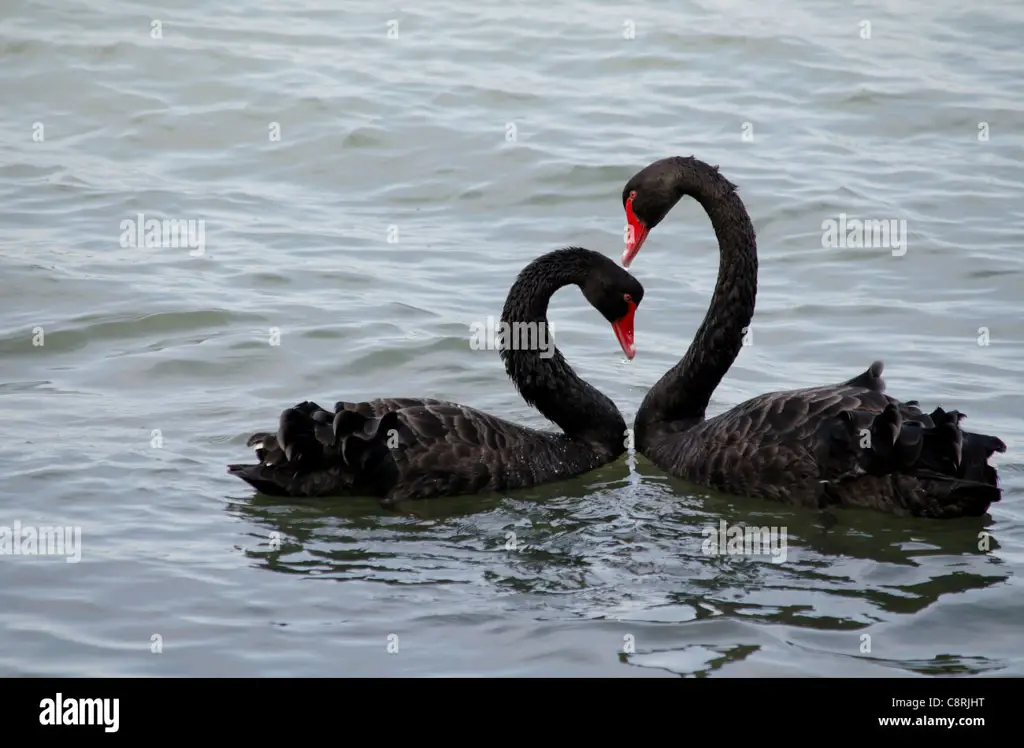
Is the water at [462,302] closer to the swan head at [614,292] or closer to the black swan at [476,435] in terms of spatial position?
the black swan at [476,435]

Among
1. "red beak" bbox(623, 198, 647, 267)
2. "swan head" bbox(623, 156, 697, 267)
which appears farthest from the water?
"swan head" bbox(623, 156, 697, 267)

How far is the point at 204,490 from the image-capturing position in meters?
8.02


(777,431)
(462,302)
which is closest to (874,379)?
(777,431)

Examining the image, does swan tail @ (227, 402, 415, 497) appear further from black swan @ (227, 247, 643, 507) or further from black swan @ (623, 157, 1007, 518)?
black swan @ (623, 157, 1007, 518)

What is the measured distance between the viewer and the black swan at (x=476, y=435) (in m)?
7.65

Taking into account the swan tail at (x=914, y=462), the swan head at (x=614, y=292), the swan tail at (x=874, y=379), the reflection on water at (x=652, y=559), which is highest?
the swan head at (x=614, y=292)

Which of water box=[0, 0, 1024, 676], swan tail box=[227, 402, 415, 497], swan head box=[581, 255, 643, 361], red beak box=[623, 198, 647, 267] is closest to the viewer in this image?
water box=[0, 0, 1024, 676]

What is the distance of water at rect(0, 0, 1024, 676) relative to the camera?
6.41 metres

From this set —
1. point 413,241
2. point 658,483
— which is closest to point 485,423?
point 658,483

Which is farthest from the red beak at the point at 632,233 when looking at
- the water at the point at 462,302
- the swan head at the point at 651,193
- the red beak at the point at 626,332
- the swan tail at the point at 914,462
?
the swan tail at the point at 914,462

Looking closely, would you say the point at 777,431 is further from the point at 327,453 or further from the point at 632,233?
the point at 327,453

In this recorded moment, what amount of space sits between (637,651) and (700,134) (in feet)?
30.2

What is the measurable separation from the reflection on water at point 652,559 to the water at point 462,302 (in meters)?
0.02

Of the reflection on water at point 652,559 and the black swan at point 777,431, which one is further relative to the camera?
the black swan at point 777,431
